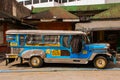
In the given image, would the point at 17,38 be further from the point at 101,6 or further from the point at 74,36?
the point at 101,6

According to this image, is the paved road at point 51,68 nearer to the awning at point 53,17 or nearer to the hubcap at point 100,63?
the hubcap at point 100,63

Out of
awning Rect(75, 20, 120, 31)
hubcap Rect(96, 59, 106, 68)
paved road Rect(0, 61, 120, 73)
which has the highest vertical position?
awning Rect(75, 20, 120, 31)

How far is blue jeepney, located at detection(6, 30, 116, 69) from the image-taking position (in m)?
14.9

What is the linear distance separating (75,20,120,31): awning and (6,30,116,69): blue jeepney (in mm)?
3880

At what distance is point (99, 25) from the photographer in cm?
1961

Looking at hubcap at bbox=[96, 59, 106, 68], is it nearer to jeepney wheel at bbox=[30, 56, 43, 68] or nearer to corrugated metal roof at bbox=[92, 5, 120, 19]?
jeepney wheel at bbox=[30, 56, 43, 68]

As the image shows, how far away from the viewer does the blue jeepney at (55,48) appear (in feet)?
49.0

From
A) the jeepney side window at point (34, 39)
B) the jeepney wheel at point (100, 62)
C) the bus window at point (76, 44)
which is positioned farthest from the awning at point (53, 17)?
the jeepney wheel at point (100, 62)

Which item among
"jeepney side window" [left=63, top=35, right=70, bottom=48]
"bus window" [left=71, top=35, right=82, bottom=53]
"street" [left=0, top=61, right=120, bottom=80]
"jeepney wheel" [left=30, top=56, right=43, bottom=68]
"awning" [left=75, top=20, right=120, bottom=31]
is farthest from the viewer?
"awning" [left=75, top=20, right=120, bottom=31]

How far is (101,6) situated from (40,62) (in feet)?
38.0

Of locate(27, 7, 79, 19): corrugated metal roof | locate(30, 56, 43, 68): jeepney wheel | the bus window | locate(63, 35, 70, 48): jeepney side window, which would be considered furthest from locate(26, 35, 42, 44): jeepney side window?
locate(27, 7, 79, 19): corrugated metal roof
